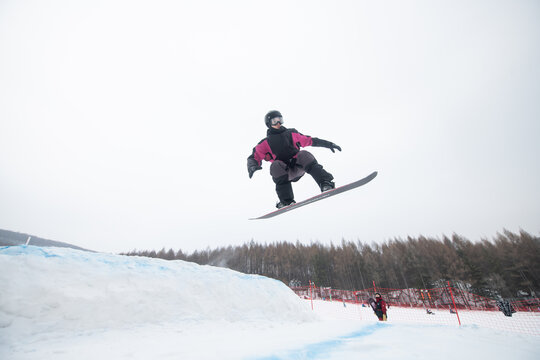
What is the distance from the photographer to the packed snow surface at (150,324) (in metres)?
3.65

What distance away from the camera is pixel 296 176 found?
4359 mm

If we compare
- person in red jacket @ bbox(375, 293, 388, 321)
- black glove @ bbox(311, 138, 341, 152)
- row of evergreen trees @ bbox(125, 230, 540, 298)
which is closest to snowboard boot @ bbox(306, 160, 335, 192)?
black glove @ bbox(311, 138, 341, 152)

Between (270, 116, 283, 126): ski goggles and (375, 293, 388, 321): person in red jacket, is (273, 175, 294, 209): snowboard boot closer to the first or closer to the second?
(270, 116, 283, 126): ski goggles

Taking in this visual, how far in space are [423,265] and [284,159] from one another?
4151 cm

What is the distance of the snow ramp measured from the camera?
175 inches

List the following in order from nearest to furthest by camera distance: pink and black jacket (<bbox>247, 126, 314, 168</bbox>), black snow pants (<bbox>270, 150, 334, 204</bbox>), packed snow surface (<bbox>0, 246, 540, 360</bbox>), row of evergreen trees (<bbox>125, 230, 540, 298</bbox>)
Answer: packed snow surface (<bbox>0, 246, 540, 360</bbox>)
black snow pants (<bbox>270, 150, 334, 204</bbox>)
pink and black jacket (<bbox>247, 126, 314, 168</bbox>)
row of evergreen trees (<bbox>125, 230, 540, 298</bbox>)

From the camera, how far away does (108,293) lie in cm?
554

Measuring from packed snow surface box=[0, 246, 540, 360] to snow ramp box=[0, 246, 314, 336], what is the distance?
21 millimetres

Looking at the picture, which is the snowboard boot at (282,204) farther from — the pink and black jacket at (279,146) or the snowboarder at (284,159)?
the pink and black jacket at (279,146)

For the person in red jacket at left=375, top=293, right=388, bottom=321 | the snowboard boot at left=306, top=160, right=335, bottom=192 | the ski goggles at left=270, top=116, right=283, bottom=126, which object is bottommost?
the person in red jacket at left=375, top=293, right=388, bottom=321

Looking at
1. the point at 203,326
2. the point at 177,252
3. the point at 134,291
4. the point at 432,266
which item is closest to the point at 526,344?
the point at 203,326

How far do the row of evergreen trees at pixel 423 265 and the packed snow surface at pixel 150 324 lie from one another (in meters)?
36.5

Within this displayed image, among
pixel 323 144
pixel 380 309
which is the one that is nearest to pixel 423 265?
pixel 380 309

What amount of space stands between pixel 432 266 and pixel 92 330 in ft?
143
